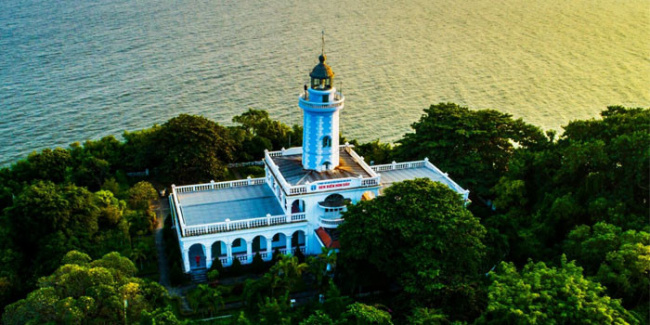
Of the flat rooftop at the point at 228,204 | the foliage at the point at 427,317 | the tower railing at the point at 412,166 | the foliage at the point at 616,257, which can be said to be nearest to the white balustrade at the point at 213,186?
the flat rooftop at the point at 228,204

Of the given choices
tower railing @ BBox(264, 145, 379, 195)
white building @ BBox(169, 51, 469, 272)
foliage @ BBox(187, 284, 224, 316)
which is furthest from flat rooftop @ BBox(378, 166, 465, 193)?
foliage @ BBox(187, 284, 224, 316)

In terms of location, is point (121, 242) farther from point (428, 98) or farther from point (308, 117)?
point (428, 98)

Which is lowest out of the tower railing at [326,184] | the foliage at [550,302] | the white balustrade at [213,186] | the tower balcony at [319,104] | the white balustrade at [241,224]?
the foliage at [550,302]

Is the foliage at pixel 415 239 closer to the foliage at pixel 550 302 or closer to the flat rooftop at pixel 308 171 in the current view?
the foliage at pixel 550 302

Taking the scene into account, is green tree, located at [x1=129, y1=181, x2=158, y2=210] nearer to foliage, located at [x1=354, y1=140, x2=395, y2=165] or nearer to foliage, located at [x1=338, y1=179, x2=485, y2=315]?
foliage, located at [x1=338, y1=179, x2=485, y2=315]

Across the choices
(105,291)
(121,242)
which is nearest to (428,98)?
(121,242)

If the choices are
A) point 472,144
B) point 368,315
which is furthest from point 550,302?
point 472,144
